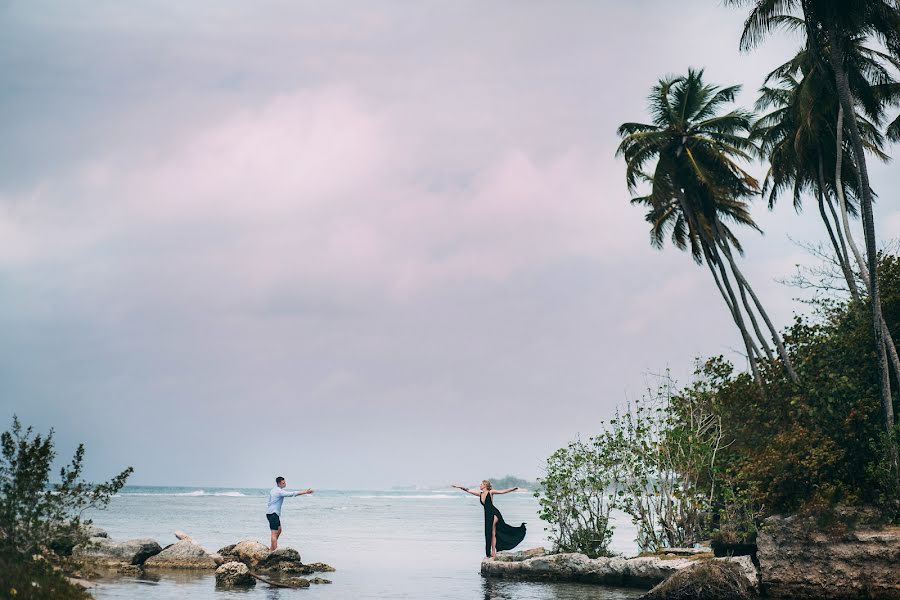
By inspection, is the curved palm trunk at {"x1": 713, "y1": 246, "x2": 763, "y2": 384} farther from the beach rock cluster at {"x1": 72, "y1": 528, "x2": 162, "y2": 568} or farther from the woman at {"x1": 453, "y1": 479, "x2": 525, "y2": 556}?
the beach rock cluster at {"x1": 72, "y1": 528, "x2": 162, "y2": 568}

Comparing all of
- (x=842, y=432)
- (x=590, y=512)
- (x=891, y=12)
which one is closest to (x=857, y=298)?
(x=842, y=432)

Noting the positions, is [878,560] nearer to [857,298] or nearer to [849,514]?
[849,514]

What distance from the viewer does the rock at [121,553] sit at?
834 inches

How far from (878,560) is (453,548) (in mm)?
16831

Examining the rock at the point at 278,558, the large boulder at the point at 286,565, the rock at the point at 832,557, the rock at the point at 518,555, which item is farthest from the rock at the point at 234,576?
the rock at the point at 832,557

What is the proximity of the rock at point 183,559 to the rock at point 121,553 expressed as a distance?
24cm

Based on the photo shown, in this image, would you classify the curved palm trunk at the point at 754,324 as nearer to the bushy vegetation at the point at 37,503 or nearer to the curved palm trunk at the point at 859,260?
the curved palm trunk at the point at 859,260

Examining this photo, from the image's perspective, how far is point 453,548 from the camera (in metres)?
30.6

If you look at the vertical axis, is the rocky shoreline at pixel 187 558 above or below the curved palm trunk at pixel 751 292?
below

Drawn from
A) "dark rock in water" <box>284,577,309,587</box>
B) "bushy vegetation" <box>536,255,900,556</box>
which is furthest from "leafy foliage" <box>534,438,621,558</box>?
"dark rock in water" <box>284,577,309,587</box>

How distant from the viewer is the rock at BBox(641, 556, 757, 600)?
16.1 m

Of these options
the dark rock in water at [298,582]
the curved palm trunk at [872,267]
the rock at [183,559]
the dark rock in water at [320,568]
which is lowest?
the dark rock in water at [298,582]

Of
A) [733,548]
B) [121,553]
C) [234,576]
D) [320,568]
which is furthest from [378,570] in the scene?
[733,548]

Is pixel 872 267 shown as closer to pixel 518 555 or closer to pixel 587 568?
pixel 587 568
